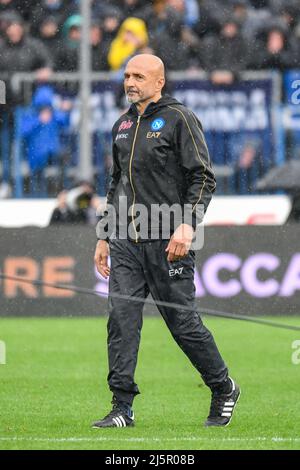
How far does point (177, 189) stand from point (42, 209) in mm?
10204

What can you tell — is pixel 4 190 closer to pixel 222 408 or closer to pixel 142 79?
pixel 142 79

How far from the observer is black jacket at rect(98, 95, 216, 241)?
26.1ft

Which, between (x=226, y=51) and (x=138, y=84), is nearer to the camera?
(x=138, y=84)

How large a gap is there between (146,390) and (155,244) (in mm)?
2368

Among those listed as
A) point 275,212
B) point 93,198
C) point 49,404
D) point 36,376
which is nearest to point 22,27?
point 93,198

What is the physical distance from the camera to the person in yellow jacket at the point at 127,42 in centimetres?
1844

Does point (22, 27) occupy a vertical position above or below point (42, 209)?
above

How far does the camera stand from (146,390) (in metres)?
10.1

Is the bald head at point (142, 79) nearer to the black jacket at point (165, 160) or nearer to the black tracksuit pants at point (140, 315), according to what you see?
the black jacket at point (165, 160)

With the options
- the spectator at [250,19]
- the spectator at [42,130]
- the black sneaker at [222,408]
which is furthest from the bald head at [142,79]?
the spectator at [250,19]

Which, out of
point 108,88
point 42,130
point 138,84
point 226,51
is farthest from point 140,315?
point 226,51

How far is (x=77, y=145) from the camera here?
59.1ft

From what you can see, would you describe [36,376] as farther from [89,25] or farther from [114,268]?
[89,25]

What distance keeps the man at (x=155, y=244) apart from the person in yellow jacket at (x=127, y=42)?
1043cm
